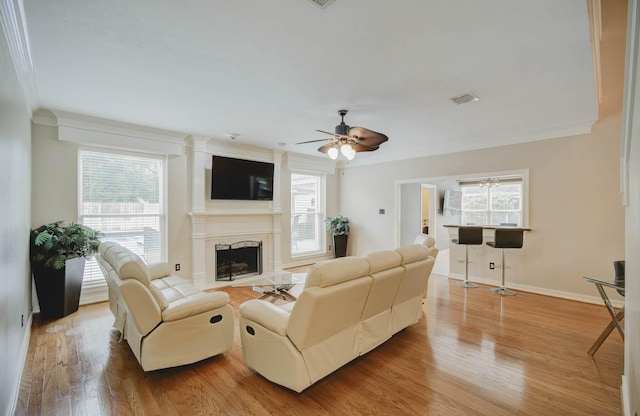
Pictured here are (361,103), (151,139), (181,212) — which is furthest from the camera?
(181,212)

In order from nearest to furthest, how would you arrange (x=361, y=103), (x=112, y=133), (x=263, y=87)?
(x=263, y=87) → (x=361, y=103) → (x=112, y=133)

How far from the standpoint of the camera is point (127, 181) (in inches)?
172

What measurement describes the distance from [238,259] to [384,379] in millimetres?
3977

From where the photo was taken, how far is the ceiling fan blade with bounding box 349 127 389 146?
3127mm

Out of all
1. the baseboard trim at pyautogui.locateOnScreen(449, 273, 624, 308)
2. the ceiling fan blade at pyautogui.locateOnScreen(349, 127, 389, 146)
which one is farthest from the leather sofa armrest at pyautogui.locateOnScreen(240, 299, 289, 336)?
the baseboard trim at pyautogui.locateOnScreen(449, 273, 624, 308)

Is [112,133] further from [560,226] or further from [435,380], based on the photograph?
[560,226]

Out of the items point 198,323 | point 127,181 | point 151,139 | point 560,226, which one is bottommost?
point 198,323

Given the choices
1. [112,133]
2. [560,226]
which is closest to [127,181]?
[112,133]

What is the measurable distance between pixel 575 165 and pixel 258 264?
5.57 meters

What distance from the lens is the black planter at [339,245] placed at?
7.00 meters

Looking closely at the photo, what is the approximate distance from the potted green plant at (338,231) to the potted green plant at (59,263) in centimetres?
463

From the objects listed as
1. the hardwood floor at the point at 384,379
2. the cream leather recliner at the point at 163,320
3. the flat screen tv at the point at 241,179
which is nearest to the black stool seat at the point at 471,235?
the hardwood floor at the point at 384,379

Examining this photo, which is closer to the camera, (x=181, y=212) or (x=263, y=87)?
(x=263, y=87)

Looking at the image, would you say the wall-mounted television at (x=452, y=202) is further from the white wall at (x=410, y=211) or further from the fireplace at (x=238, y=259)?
the fireplace at (x=238, y=259)
